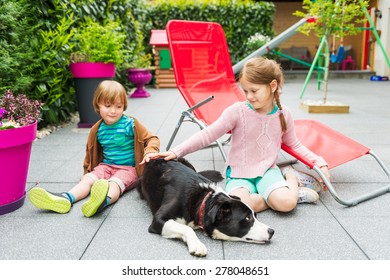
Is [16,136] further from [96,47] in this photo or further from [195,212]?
[96,47]

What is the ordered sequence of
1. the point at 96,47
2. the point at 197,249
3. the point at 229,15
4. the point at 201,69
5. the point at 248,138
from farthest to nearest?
the point at 229,15 < the point at 96,47 < the point at 201,69 < the point at 248,138 < the point at 197,249

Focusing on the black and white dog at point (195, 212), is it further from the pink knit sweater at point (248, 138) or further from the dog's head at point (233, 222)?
the pink knit sweater at point (248, 138)

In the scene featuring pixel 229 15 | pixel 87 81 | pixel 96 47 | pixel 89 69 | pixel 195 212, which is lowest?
pixel 195 212

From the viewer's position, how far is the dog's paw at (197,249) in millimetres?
1896

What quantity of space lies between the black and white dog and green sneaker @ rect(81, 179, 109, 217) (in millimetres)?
256

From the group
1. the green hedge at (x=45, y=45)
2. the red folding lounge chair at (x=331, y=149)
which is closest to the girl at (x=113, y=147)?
the red folding lounge chair at (x=331, y=149)

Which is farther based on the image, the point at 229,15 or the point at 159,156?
the point at 229,15

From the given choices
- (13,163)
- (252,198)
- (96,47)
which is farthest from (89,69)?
(252,198)

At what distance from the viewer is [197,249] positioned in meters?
1.90

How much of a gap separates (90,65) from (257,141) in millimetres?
3040

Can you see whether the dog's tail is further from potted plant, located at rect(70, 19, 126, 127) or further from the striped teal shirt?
potted plant, located at rect(70, 19, 126, 127)

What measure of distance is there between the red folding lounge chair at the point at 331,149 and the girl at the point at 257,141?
0.11 metres

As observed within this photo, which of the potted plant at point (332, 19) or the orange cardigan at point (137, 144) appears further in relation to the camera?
the potted plant at point (332, 19)

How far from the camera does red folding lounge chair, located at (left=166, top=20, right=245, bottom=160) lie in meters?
3.38
